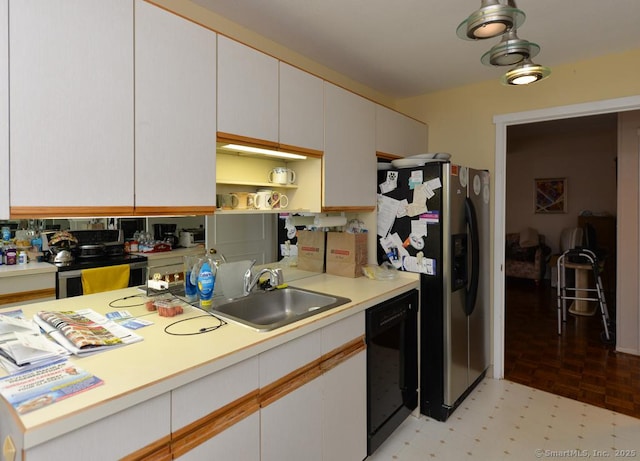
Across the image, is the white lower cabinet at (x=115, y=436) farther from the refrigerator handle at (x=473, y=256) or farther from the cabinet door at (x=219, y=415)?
the refrigerator handle at (x=473, y=256)

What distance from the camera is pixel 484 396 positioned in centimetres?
269

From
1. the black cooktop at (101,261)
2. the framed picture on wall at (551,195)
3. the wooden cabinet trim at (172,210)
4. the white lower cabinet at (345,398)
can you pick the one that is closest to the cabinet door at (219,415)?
the white lower cabinet at (345,398)

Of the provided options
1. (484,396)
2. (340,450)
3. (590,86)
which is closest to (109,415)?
(340,450)

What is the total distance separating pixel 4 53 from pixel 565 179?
285 inches

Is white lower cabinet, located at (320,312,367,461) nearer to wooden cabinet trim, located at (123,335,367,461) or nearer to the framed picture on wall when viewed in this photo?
wooden cabinet trim, located at (123,335,367,461)

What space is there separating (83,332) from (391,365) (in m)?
1.60

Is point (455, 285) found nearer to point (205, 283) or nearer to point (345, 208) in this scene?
point (345, 208)

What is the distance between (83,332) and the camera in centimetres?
126

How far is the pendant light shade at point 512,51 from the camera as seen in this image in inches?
58.0

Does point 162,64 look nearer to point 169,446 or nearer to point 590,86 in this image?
point 169,446

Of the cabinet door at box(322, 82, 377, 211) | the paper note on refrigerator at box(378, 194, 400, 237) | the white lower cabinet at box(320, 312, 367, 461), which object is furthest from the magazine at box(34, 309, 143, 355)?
the paper note on refrigerator at box(378, 194, 400, 237)

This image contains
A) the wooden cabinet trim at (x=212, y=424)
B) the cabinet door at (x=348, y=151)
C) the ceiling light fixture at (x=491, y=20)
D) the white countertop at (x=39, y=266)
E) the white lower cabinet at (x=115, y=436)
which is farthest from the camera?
the cabinet door at (x=348, y=151)

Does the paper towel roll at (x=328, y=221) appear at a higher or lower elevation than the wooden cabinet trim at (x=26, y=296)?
higher

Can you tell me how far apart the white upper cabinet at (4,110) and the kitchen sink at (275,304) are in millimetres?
894
